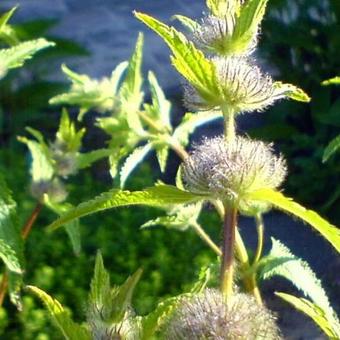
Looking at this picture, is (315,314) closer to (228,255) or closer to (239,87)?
(228,255)

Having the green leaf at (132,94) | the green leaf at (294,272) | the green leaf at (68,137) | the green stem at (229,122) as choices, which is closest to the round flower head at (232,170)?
the green stem at (229,122)

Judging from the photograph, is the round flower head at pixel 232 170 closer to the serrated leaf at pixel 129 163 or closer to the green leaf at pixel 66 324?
the green leaf at pixel 66 324

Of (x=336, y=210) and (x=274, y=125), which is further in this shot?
(x=274, y=125)

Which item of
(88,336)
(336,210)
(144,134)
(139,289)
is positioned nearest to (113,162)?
(144,134)

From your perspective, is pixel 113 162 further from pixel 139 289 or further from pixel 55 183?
pixel 139 289

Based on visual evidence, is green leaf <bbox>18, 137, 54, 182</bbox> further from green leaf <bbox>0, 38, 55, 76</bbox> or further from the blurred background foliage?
green leaf <bbox>0, 38, 55, 76</bbox>

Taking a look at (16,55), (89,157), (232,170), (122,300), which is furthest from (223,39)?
(89,157)
